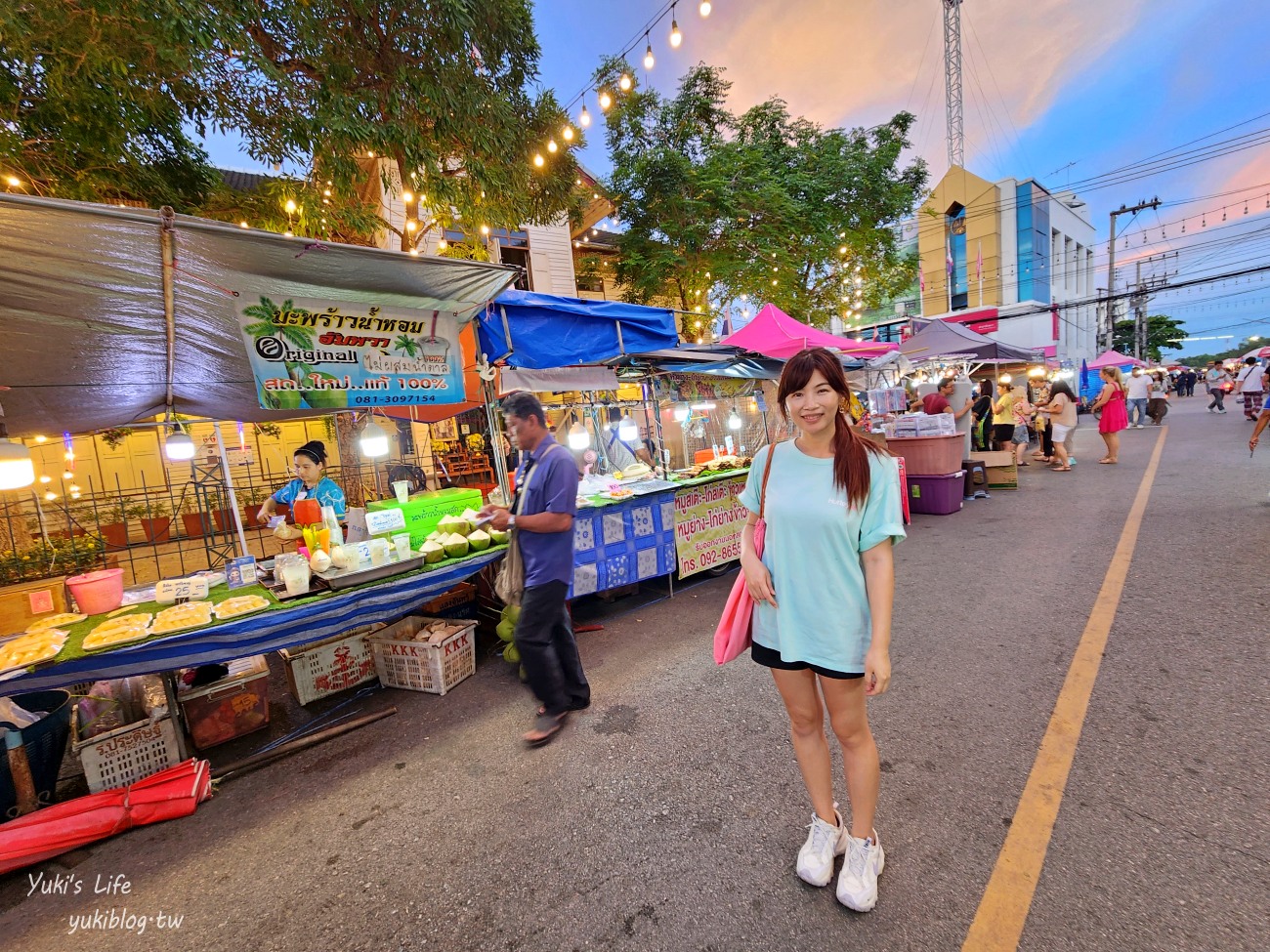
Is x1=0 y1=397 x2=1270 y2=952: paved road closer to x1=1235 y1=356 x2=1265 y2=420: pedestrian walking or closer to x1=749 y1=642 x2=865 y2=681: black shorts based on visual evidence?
x1=749 y1=642 x2=865 y2=681: black shorts

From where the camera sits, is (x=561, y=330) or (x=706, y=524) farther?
(x=706, y=524)

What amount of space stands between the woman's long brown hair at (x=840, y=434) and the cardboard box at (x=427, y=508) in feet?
11.6

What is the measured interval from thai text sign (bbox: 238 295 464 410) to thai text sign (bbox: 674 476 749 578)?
8.85 ft

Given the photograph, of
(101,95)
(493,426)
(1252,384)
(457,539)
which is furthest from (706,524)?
(1252,384)

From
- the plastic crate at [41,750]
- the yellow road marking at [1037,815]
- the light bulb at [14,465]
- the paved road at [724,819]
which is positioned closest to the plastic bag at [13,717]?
the plastic crate at [41,750]

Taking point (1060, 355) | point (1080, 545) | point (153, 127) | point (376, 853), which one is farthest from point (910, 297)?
point (376, 853)

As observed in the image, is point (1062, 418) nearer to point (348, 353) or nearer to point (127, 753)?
point (348, 353)

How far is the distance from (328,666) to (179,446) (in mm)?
3291

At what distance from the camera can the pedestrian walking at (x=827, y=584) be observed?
1769 mm

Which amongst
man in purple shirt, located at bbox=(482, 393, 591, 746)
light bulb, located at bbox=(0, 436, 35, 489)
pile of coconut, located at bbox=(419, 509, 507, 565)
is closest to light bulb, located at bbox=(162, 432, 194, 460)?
light bulb, located at bbox=(0, 436, 35, 489)

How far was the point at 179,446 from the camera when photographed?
5328 mm

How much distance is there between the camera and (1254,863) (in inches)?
76.2

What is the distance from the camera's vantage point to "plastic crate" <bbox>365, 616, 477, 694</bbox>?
3.88 m

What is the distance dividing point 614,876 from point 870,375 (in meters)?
11.1
